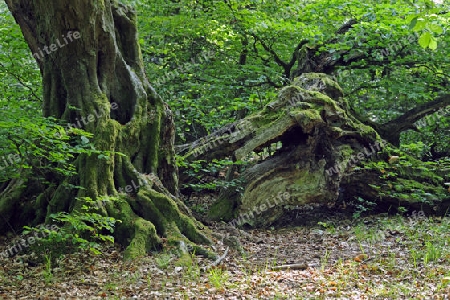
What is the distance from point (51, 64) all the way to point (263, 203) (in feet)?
15.8

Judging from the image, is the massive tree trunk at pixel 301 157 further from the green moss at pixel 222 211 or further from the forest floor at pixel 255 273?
the forest floor at pixel 255 273

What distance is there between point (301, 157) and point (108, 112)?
163 inches

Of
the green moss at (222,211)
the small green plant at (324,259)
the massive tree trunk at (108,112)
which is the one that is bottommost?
the small green plant at (324,259)

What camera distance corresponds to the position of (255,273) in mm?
5875

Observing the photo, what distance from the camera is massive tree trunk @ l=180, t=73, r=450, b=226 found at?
8.87 meters

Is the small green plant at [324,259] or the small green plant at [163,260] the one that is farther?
the small green plant at [324,259]

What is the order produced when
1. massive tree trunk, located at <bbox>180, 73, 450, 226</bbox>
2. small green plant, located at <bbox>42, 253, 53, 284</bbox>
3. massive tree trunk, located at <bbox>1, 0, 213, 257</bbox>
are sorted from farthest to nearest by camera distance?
1. massive tree trunk, located at <bbox>180, 73, 450, 226</bbox>
2. massive tree trunk, located at <bbox>1, 0, 213, 257</bbox>
3. small green plant, located at <bbox>42, 253, 53, 284</bbox>

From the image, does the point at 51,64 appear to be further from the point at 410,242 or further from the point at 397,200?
the point at 397,200

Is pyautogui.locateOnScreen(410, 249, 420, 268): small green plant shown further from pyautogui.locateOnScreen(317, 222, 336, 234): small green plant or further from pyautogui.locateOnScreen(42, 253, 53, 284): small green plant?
pyautogui.locateOnScreen(42, 253, 53, 284): small green plant

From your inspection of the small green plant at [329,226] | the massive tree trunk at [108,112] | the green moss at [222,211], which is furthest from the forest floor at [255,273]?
the green moss at [222,211]

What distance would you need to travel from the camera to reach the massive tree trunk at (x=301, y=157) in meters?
8.87

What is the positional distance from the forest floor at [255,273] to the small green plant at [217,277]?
0.01 meters

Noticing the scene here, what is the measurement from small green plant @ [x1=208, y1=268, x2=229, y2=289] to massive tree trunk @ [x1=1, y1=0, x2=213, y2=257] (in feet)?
3.44

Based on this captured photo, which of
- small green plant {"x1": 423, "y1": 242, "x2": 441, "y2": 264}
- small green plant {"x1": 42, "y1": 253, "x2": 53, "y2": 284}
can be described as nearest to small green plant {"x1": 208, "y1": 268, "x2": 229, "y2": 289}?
small green plant {"x1": 42, "y1": 253, "x2": 53, "y2": 284}
